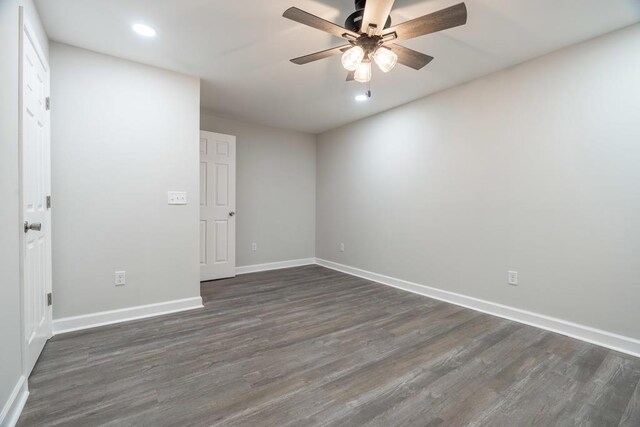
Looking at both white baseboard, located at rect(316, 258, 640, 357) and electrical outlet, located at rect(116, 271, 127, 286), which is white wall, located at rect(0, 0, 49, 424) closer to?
electrical outlet, located at rect(116, 271, 127, 286)

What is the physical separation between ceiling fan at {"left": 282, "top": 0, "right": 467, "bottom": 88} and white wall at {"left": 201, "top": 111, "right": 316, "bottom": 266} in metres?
2.81

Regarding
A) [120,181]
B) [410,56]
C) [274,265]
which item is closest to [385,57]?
[410,56]

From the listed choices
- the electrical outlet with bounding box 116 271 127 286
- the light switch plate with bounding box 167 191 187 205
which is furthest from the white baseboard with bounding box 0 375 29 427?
the light switch plate with bounding box 167 191 187 205

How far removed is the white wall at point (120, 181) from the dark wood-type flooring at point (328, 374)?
1.32ft

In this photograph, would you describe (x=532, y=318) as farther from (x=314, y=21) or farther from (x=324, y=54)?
(x=314, y=21)

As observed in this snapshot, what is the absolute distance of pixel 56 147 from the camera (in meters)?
2.37

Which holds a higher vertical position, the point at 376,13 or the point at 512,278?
the point at 376,13

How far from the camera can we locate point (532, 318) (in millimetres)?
2615

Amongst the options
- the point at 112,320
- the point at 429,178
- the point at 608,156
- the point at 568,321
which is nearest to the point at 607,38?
the point at 608,156

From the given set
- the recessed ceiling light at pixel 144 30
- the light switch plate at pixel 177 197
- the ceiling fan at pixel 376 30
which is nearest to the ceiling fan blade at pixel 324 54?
the ceiling fan at pixel 376 30

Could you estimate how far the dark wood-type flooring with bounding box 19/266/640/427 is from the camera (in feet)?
4.90

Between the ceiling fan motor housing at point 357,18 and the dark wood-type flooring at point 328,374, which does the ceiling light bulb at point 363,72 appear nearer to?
the ceiling fan motor housing at point 357,18

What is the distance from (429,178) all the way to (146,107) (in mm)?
3149

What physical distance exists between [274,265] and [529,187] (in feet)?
12.1
